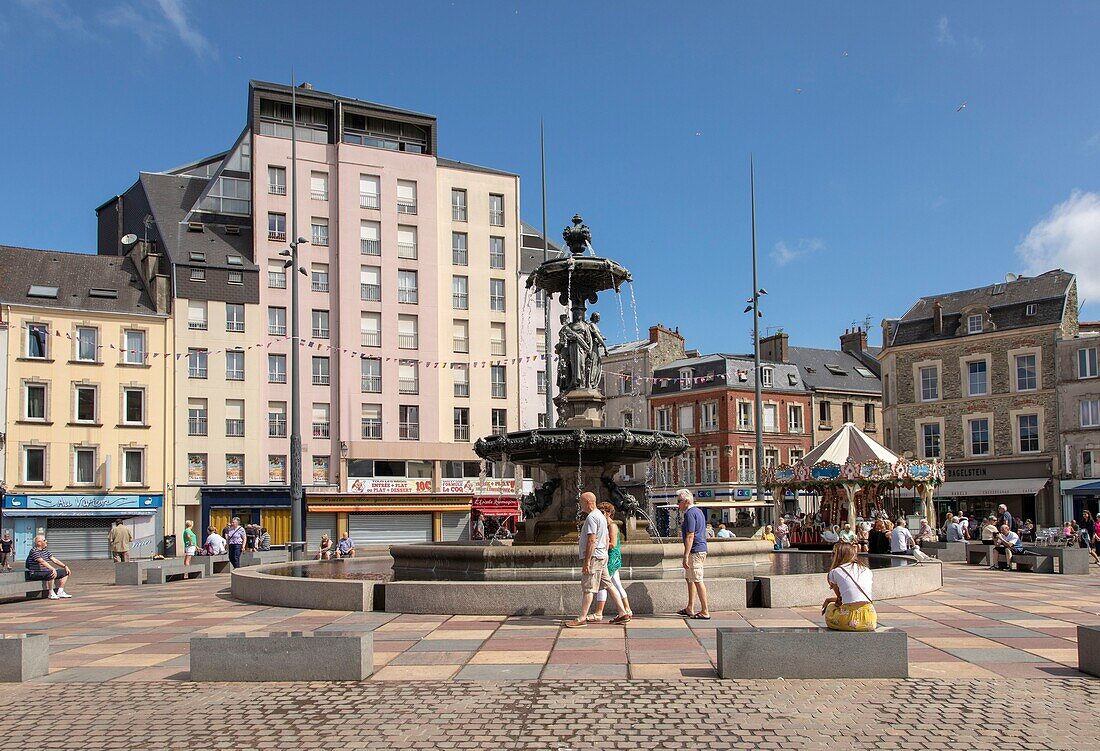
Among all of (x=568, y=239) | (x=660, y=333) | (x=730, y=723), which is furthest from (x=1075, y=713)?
(x=660, y=333)

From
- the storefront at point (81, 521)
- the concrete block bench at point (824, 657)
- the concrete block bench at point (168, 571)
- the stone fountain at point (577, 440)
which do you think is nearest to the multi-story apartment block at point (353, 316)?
the storefront at point (81, 521)

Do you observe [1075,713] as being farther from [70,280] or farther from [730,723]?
[70,280]

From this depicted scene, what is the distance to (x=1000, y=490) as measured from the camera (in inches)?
1941

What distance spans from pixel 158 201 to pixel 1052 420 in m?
43.6

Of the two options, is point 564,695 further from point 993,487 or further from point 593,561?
point 993,487

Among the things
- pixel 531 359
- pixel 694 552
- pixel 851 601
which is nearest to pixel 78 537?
pixel 531 359

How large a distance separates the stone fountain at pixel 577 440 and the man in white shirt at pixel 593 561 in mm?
4430

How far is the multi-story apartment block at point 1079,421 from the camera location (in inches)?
1852

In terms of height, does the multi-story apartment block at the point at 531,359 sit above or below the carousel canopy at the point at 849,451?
above

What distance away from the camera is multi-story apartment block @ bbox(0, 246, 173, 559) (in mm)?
42875

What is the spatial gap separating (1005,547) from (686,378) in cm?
3993

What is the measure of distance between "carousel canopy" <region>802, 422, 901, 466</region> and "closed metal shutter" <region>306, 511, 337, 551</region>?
2347 centimetres

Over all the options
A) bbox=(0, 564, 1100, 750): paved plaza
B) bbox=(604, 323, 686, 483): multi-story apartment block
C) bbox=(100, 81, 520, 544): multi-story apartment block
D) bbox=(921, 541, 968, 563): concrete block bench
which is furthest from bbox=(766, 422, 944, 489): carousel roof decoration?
bbox=(604, 323, 686, 483): multi-story apartment block

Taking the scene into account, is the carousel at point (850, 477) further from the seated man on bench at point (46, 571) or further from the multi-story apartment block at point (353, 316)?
the seated man on bench at point (46, 571)
